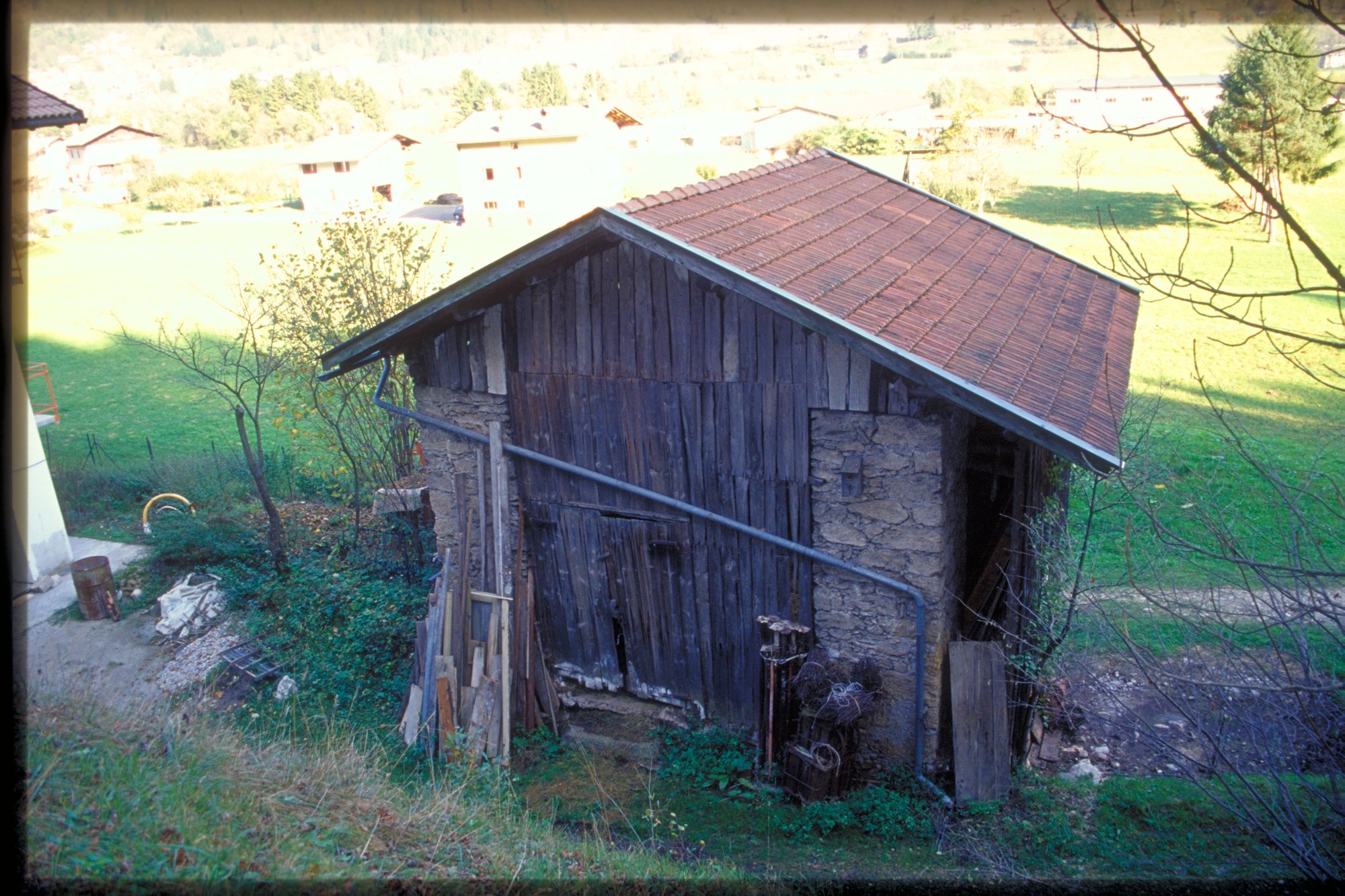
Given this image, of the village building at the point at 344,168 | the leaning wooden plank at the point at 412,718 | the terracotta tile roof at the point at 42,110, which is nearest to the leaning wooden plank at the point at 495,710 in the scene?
the leaning wooden plank at the point at 412,718

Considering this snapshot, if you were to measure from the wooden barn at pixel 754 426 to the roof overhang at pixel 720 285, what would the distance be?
0.07ft

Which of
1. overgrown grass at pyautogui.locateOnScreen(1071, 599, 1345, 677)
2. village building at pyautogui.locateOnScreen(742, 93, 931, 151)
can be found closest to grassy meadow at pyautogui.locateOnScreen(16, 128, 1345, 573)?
overgrown grass at pyautogui.locateOnScreen(1071, 599, 1345, 677)

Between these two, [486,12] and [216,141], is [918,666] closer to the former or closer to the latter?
[486,12]

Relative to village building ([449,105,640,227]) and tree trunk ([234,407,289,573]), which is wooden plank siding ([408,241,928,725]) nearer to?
tree trunk ([234,407,289,573])

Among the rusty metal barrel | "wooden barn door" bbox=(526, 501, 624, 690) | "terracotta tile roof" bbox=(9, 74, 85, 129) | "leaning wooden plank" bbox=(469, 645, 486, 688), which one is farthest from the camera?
the rusty metal barrel

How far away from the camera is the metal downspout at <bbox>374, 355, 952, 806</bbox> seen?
6.01m

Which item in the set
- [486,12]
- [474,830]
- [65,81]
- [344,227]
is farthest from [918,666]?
[65,81]

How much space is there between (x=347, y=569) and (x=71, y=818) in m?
6.36

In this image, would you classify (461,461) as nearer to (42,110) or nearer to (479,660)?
(479,660)

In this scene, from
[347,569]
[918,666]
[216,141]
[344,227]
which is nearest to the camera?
[918,666]

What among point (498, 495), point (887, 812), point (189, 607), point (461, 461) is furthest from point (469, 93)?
point (887, 812)

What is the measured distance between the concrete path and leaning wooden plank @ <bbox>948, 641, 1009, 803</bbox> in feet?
21.9

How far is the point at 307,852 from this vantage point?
3.96 m

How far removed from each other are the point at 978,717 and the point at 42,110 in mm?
10322
